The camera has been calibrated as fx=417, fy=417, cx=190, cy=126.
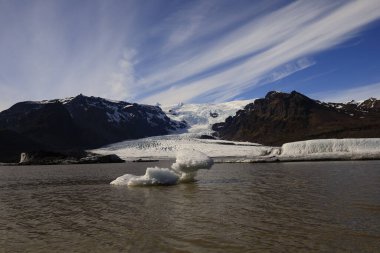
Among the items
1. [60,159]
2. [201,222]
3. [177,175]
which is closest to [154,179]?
[177,175]

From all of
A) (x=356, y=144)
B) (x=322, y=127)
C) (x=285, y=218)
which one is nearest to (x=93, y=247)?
(x=285, y=218)

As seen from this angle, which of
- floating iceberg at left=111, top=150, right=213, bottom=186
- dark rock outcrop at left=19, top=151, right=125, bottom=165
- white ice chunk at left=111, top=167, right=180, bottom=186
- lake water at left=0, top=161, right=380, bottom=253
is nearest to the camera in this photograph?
lake water at left=0, top=161, right=380, bottom=253

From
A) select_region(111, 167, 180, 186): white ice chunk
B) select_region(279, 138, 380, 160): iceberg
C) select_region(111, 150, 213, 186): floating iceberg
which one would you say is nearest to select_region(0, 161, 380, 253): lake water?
select_region(111, 167, 180, 186): white ice chunk

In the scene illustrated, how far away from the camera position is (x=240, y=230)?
43.3 feet

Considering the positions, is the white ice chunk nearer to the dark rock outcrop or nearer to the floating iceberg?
the floating iceberg

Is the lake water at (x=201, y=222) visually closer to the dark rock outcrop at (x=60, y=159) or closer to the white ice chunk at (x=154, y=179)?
the white ice chunk at (x=154, y=179)

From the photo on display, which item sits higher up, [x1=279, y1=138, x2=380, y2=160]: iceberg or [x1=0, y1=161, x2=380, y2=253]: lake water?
[x1=279, y1=138, x2=380, y2=160]: iceberg

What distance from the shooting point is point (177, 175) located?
31.4m

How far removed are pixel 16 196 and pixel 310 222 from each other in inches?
732

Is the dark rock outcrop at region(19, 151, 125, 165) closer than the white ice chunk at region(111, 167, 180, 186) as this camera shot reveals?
No

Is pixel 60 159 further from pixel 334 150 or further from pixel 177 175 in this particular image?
pixel 177 175

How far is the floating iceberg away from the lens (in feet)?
98.4

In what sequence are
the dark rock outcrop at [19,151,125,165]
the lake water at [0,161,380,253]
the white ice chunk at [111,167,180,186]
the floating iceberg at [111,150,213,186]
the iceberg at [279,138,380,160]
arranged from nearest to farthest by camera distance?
the lake water at [0,161,380,253]
the white ice chunk at [111,167,180,186]
the floating iceberg at [111,150,213,186]
the iceberg at [279,138,380,160]
the dark rock outcrop at [19,151,125,165]

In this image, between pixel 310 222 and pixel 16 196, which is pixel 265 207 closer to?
pixel 310 222
